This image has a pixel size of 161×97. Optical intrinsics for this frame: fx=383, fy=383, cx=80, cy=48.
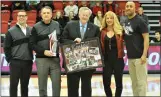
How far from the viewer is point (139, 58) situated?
602 centimetres

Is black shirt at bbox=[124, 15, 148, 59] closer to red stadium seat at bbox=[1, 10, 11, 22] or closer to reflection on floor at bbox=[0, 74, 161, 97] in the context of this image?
reflection on floor at bbox=[0, 74, 161, 97]

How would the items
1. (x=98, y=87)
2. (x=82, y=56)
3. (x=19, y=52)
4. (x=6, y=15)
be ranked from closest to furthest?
(x=82, y=56) < (x=19, y=52) < (x=98, y=87) < (x=6, y=15)

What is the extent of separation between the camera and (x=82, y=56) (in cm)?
584

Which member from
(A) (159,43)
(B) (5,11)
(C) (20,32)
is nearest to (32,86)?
(C) (20,32)

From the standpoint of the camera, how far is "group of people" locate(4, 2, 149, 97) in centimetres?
571

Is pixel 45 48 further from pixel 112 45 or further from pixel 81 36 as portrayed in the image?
pixel 112 45

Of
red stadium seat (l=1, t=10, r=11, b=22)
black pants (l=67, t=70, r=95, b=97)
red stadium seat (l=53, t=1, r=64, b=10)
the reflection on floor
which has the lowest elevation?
the reflection on floor

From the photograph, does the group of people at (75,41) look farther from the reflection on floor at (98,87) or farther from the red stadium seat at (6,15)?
the red stadium seat at (6,15)

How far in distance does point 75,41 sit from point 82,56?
31 cm

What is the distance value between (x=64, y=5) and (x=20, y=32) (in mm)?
8120

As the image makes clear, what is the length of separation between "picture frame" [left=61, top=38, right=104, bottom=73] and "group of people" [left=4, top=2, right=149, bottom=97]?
8 cm

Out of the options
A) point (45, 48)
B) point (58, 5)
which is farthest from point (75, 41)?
point (58, 5)

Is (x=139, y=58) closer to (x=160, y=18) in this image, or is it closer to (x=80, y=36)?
(x=80, y=36)

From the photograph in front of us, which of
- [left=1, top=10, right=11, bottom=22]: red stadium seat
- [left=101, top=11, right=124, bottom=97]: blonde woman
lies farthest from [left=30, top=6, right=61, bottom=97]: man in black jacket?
[left=1, top=10, right=11, bottom=22]: red stadium seat
